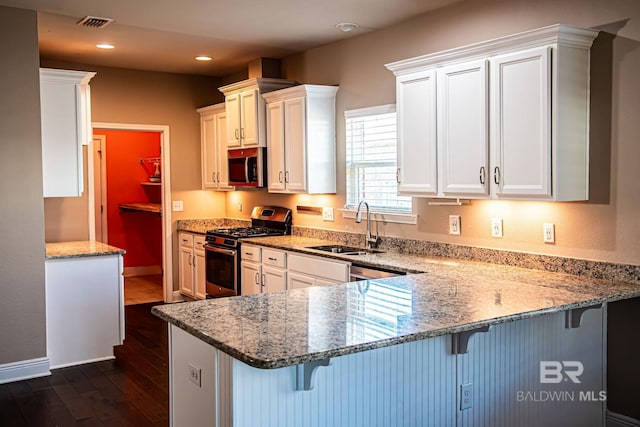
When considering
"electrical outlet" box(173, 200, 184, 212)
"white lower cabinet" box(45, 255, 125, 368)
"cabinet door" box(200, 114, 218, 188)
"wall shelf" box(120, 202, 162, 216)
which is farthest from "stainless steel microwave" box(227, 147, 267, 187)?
"wall shelf" box(120, 202, 162, 216)

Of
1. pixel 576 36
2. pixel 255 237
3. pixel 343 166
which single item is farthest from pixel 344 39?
pixel 576 36

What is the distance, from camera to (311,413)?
225cm

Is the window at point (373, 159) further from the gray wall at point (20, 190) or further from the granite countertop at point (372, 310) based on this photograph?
the gray wall at point (20, 190)

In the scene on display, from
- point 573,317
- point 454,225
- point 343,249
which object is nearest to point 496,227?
point 454,225

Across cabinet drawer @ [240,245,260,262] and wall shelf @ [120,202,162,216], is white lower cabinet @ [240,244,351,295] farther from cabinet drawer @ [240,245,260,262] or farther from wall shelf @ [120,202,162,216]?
wall shelf @ [120,202,162,216]

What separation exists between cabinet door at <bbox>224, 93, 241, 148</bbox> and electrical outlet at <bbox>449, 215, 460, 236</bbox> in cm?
270

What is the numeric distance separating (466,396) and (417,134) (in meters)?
1.92

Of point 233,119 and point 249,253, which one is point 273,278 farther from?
point 233,119

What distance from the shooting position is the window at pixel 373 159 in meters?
4.87

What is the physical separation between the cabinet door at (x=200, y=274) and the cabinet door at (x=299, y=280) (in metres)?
1.70

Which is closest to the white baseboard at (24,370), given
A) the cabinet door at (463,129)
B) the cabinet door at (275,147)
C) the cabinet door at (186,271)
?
the cabinet door at (186,271)

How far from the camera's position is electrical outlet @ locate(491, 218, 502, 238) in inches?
155

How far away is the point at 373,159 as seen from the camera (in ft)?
16.6

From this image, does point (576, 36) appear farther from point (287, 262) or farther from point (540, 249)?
point (287, 262)
